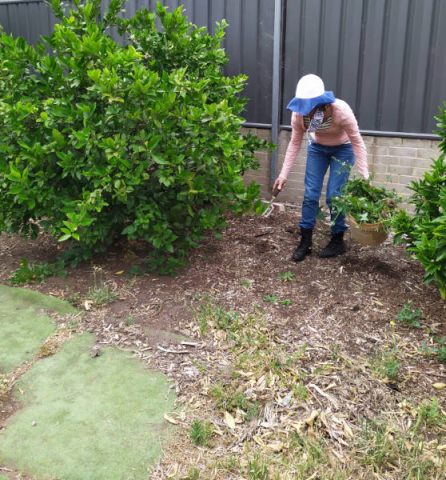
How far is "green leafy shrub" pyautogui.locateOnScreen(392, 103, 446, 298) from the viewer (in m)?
3.08

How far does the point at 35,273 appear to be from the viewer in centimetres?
447

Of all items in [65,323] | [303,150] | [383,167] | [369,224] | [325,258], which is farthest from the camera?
[303,150]

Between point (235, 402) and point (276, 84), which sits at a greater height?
point (276, 84)

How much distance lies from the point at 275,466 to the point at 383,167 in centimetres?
390

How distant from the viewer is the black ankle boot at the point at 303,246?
4789 millimetres

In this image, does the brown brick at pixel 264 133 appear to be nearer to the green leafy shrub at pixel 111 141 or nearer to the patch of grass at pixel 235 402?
the green leafy shrub at pixel 111 141

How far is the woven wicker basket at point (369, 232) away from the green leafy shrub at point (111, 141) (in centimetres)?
86

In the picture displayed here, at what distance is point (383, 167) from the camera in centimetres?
559

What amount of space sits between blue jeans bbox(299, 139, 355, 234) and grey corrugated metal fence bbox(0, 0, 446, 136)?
1014mm

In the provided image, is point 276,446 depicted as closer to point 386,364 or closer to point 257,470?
point 257,470

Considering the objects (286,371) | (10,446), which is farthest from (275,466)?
(10,446)

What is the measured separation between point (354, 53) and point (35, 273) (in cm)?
394

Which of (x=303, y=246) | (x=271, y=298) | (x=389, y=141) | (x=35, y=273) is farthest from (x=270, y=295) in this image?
(x=389, y=141)

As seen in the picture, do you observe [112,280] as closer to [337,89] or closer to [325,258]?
[325,258]
